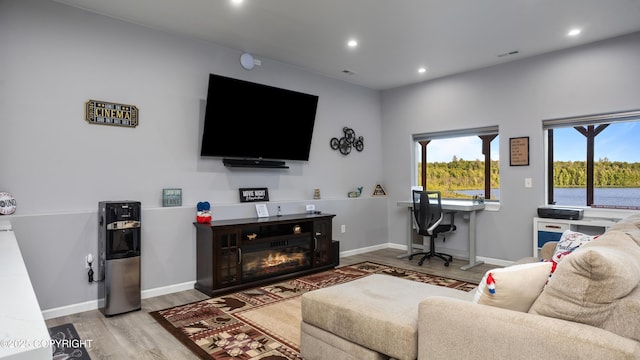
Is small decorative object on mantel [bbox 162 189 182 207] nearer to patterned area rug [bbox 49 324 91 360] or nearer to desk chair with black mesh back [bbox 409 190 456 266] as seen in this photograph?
patterned area rug [bbox 49 324 91 360]

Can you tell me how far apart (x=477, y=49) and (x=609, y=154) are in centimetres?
202

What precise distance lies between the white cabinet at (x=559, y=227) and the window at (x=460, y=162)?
0.82 meters

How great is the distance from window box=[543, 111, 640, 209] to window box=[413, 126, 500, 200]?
2.36ft

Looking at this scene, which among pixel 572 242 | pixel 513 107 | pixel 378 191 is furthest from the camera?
pixel 378 191

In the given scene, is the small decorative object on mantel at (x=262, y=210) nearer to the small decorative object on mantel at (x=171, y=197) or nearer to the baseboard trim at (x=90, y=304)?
the small decorative object on mantel at (x=171, y=197)

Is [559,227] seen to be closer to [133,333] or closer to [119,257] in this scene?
[133,333]

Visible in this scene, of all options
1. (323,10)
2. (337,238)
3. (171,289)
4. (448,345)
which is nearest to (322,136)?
(337,238)

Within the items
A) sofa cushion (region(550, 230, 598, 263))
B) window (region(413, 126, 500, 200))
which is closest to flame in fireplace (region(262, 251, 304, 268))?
window (region(413, 126, 500, 200))

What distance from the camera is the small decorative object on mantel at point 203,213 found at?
12.8 feet

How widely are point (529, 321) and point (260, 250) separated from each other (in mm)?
3096

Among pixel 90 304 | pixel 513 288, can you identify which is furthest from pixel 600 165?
pixel 90 304

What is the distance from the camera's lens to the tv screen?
406 centimetres

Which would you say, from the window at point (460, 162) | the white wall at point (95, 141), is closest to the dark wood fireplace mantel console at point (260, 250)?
the white wall at point (95, 141)

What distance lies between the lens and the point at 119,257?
322 cm
